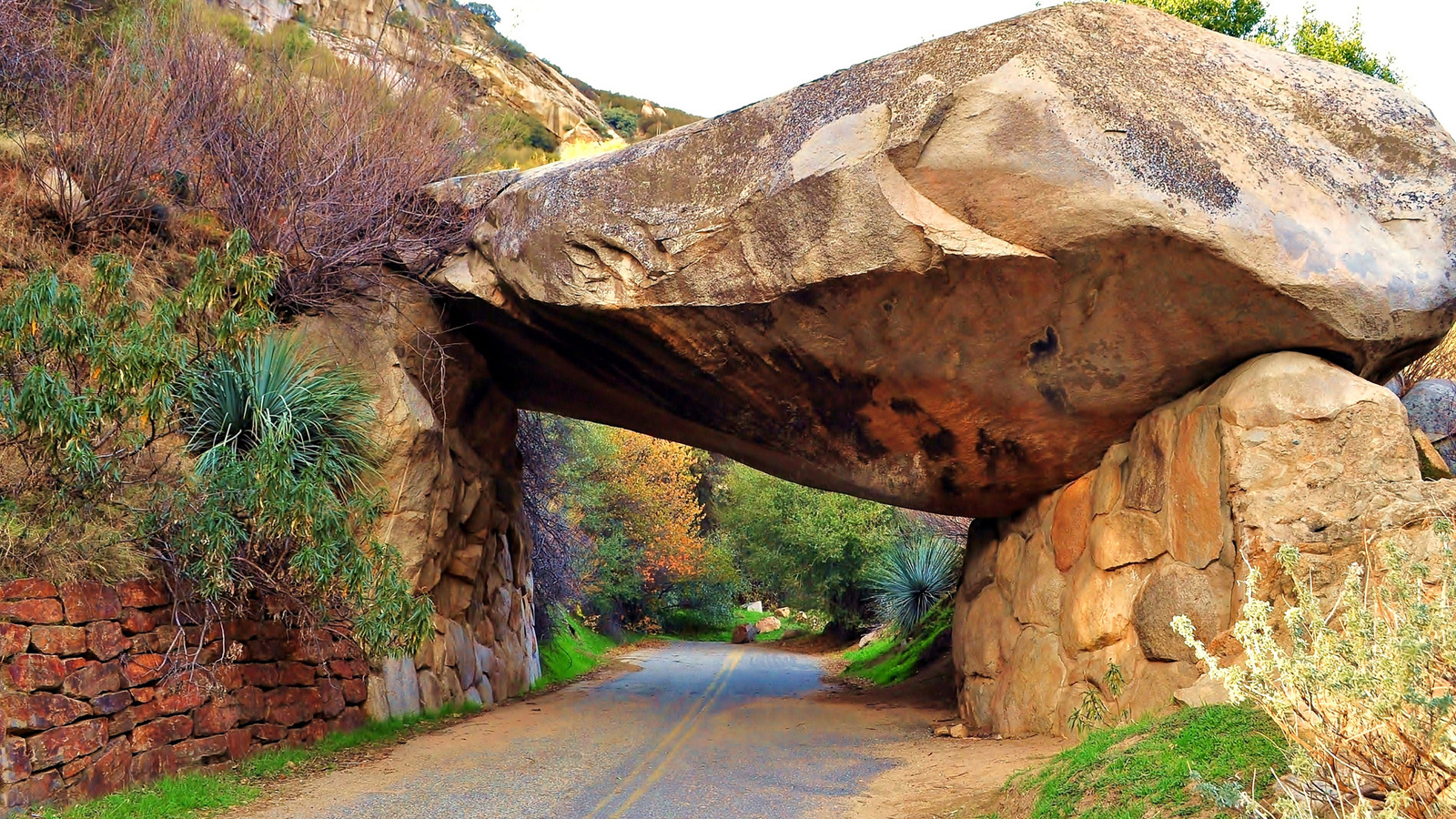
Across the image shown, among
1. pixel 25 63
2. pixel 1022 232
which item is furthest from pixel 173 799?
pixel 25 63

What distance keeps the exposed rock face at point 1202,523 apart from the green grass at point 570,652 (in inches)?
349

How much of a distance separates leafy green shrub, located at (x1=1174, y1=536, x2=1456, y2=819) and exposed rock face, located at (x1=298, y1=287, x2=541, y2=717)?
8.30m

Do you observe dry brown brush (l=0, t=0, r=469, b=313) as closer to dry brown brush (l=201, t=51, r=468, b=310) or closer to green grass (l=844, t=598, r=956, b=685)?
dry brown brush (l=201, t=51, r=468, b=310)

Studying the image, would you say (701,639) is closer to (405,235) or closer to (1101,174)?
(405,235)

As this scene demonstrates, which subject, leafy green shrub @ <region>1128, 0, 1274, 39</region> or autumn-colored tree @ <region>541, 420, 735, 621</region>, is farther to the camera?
autumn-colored tree @ <region>541, 420, 735, 621</region>

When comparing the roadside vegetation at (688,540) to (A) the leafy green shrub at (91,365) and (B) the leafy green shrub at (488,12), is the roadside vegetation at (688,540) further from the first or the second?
(B) the leafy green shrub at (488,12)

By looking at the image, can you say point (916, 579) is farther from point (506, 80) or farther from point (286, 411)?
point (506, 80)

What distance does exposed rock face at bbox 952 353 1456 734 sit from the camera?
24.9 ft

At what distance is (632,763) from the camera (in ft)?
29.7

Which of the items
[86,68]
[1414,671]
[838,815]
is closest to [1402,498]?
[1414,671]

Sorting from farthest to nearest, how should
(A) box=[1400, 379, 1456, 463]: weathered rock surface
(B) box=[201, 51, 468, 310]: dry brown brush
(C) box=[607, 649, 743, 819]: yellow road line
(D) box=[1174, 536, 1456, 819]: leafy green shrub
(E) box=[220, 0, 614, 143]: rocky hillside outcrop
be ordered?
1. (E) box=[220, 0, 614, 143]: rocky hillside outcrop
2. (B) box=[201, 51, 468, 310]: dry brown brush
3. (A) box=[1400, 379, 1456, 463]: weathered rock surface
4. (C) box=[607, 649, 743, 819]: yellow road line
5. (D) box=[1174, 536, 1456, 819]: leafy green shrub

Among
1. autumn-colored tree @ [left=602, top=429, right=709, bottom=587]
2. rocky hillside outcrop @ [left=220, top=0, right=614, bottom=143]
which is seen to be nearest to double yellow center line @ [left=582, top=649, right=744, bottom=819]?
autumn-colored tree @ [left=602, top=429, right=709, bottom=587]

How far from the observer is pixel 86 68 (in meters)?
12.0

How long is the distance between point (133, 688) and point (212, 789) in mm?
921
